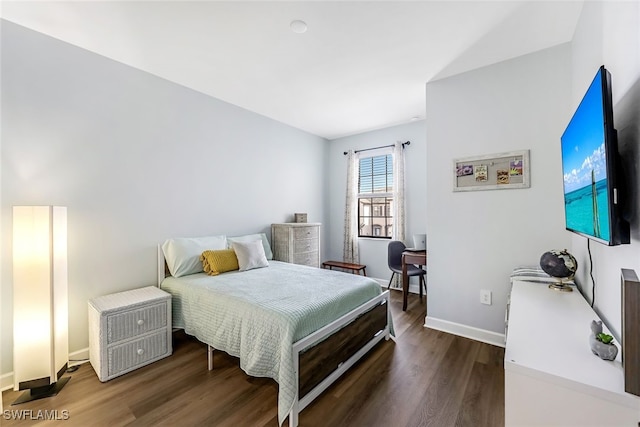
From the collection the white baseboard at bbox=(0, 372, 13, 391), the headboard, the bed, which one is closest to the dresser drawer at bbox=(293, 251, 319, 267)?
the bed

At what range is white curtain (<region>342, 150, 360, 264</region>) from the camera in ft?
15.5

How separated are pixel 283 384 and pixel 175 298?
1468 millimetres

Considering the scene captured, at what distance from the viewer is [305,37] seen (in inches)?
84.0

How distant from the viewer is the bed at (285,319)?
1669 millimetres

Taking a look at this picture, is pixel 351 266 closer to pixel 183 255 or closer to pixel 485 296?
pixel 485 296

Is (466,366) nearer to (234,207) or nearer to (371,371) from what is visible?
(371,371)

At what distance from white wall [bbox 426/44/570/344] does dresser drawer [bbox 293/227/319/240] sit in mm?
1761

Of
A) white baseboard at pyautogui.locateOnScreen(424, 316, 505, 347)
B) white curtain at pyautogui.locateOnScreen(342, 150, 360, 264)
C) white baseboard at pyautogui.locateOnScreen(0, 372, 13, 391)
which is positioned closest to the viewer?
white baseboard at pyautogui.locateOnScreen(0, 372, 13, 391)

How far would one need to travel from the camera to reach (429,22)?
6.48 ft

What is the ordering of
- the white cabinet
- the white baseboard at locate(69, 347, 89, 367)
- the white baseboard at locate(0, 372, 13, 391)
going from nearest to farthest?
the white cabinet
the white baseboard at locate(0, 372, 13, 391)
the white baseboard at locate(69, 347, 89, 367)

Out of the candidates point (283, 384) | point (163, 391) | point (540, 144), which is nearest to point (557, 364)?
point (283, 384)

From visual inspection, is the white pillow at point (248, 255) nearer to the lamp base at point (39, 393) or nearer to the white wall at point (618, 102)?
the lamp base at point (39, 393)

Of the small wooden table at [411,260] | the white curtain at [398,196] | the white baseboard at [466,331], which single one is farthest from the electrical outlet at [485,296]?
the white curtain at [398,196]

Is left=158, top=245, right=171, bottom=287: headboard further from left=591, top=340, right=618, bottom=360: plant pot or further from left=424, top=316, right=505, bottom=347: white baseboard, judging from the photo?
left=591, top=340, right=618, bottom=360: plant pot
